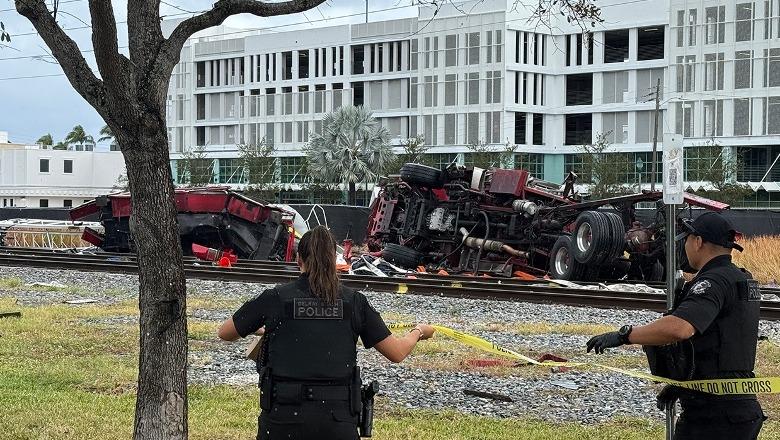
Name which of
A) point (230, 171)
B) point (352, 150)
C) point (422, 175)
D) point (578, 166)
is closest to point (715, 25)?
point (578, 166)

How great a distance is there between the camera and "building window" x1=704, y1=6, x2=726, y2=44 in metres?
71.6

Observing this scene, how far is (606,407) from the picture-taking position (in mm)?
9484

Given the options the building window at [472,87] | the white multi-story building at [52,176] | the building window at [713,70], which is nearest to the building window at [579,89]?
the building window at [472,87]

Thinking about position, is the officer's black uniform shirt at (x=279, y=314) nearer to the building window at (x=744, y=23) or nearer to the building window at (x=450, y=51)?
the building window at (x=744, y=23)

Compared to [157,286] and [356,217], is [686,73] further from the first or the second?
[157,286]

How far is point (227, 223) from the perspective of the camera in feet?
95.9

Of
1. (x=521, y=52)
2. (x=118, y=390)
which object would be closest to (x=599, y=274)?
(x=118, y=390)

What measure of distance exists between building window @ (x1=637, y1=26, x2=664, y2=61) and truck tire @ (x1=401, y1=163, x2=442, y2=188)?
5424 cm

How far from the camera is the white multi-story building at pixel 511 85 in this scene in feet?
234

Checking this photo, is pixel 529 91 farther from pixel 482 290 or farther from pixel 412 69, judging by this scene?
pixel 482 290

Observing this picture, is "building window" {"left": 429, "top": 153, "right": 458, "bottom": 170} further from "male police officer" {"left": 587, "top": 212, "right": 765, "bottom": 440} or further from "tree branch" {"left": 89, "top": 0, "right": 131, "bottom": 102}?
"male police officer" {"left": 587, "top": 212, "right": 765, "bottom": 440}

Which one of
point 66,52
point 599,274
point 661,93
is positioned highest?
point 661,93

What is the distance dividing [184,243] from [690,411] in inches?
1017

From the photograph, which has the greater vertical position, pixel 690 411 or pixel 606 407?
pixel 690 411
